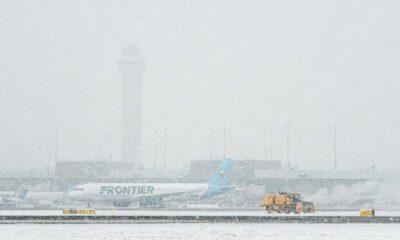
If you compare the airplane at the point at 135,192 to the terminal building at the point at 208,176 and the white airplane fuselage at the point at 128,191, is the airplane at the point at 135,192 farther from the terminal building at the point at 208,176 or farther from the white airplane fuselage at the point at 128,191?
the terminal building at the point at 208,176

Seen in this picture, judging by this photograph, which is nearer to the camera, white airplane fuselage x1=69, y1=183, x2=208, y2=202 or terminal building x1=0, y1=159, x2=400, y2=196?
white airplane fuselage x1=69, y1=183, x2=208, y2=202

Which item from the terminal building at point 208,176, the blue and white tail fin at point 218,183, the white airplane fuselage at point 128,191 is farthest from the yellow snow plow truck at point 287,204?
the terminal building at point 208,176

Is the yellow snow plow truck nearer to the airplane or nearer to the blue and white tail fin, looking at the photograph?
the airplane

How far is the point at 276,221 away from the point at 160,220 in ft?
25.5
